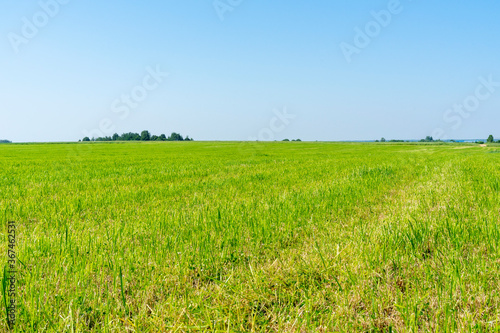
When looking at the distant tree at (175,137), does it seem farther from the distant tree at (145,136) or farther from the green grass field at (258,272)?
the green grass field at (258,272)

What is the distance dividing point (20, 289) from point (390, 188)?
8.11m

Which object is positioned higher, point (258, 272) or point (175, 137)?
point (175, 137)

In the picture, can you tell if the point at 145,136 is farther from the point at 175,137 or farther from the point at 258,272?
the point at 258,272

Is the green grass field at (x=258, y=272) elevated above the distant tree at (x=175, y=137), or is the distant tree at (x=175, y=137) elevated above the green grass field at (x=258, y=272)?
the distant tree at (x=175, y=137)

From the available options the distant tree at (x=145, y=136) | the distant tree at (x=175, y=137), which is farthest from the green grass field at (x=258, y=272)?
the distant tree at (x=175, y=137)

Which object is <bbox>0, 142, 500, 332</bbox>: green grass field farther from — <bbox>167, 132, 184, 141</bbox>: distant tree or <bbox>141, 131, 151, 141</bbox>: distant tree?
<bbox>167, 132, 184, 141</bbox>: distant tree

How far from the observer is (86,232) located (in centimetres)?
403

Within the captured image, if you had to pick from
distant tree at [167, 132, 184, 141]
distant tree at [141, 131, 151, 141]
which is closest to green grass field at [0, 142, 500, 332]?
distant tree at [141, 131, 151, 141]

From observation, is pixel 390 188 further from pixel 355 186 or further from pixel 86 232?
pixel 86 232

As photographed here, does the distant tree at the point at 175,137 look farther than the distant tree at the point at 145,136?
Yes

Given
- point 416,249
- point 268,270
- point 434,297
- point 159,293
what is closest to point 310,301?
point 268,270

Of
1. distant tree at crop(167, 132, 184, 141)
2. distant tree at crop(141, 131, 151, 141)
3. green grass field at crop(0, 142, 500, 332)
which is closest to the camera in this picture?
green grass field at crop(0, 142, 500, 332)

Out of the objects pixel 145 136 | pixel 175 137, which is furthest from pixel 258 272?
pixel 175 137

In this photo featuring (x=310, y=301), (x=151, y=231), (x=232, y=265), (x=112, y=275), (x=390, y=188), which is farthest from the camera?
(x=390, y=188)
